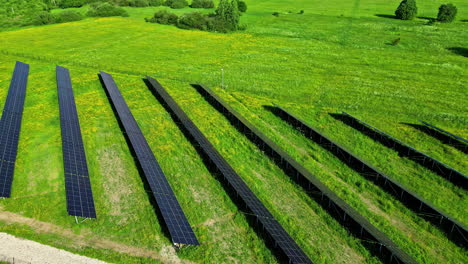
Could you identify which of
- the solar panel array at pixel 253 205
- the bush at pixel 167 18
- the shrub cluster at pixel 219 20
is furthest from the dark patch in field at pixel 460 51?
the bush at pixel 167 18

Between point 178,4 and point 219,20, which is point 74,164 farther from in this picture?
point 178,4

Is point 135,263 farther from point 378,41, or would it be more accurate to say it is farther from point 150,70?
point 378,41

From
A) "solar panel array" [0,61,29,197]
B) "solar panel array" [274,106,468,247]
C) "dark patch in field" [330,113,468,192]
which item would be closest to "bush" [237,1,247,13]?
"solar panel array" [0,61,29,197]

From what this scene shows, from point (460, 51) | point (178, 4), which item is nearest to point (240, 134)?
point (460, 51)

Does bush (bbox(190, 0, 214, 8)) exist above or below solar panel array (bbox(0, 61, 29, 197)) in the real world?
above

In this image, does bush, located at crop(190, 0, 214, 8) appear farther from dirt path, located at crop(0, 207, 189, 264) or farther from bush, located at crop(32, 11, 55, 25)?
dirt path, located at crop(0, 207, 189, 264)

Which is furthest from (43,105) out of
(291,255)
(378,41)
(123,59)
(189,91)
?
(378,41)

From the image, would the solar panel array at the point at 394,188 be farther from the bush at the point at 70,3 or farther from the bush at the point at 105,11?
the bush at the point at 70,3
